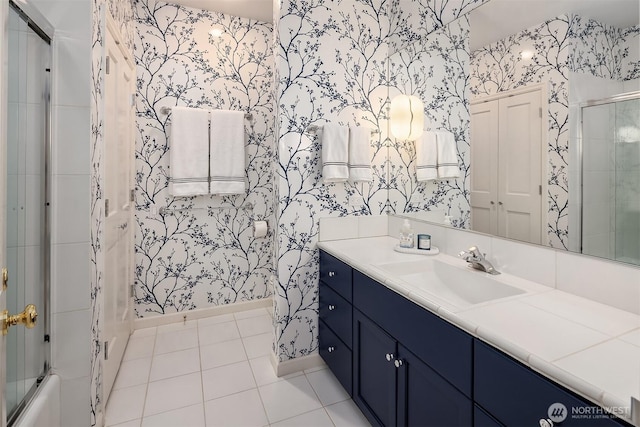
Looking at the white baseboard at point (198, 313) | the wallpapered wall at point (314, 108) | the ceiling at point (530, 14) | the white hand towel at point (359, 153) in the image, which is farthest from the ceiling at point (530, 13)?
the white baseboard at point (198, 313)

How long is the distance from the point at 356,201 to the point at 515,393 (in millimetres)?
1413

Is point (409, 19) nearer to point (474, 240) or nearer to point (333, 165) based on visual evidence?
point (333, 165)

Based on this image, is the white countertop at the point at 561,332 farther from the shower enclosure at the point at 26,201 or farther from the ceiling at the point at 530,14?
the shower enclosure at the point at 26,201

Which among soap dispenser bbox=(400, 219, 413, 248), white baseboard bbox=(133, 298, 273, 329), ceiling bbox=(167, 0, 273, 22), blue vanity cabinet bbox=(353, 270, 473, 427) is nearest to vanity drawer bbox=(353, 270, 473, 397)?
blue vanity cabinet bbox=(353, 270, 473, 427)

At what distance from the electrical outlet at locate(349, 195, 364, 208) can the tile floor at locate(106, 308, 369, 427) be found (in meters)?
1.08

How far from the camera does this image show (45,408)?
1195 millimetres

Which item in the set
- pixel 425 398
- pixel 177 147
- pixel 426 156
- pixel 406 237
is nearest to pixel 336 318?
pixel 406 237

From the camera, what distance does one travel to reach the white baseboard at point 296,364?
1.93 meters

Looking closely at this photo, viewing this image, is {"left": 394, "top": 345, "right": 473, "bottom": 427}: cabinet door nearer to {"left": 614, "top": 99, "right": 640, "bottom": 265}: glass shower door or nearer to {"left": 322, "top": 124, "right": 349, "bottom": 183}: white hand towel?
{"left": 614, "top": 99, "right": 640, "bottom": 265}: glass shower door

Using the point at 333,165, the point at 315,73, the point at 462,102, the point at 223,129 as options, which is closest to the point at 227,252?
the point at 223,129

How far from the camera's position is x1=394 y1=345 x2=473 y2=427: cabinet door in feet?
3.07

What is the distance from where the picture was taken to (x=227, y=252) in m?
2.76

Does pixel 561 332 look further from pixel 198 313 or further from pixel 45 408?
pixel 198 313

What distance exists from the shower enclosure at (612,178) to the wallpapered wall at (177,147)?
1.94 metres
